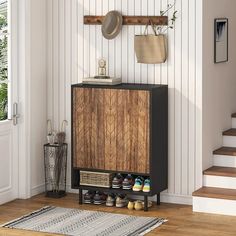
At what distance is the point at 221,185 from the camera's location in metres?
7.00

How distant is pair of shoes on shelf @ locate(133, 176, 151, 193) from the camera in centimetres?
685

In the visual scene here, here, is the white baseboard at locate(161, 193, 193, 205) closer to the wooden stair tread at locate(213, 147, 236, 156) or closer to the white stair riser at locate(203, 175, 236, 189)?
the white stair riser at locate(203, 175, 236, 189)

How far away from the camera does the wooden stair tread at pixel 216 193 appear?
669cm

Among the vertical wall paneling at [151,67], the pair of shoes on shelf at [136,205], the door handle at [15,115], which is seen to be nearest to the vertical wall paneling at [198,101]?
the vertical wall paneling at [151,67]

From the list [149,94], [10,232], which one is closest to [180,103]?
[149,94]

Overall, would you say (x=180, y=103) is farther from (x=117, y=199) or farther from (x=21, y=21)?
(x=21, y=21)

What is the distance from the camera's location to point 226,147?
24.8ft

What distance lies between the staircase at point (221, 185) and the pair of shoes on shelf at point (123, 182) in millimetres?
600

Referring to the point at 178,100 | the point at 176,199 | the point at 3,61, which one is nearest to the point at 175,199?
the point at 176,199

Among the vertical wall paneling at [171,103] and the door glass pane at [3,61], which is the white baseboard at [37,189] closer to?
the door glass pane at [3,61]

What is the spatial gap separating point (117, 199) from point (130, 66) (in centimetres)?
126

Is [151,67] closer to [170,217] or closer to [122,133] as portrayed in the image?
[122,133]

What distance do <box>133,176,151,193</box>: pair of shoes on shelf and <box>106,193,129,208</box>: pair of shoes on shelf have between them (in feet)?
0.60

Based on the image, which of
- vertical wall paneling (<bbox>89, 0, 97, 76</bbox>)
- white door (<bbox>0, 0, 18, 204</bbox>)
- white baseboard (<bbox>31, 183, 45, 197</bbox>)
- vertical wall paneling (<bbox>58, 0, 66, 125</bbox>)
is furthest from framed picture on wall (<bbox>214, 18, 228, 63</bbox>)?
white baseboard (<bbox>31, 183, 45, 197</bbox>)
